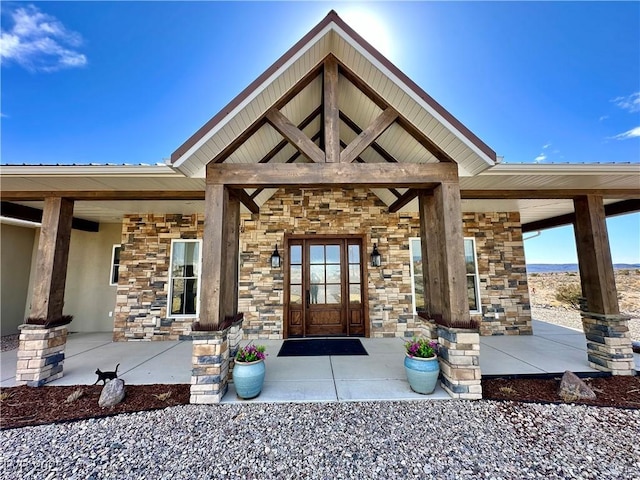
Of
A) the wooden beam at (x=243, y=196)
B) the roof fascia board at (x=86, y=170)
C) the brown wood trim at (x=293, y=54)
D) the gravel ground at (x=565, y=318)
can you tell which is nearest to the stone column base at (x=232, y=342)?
the wooden beam at (x=243, y=196)

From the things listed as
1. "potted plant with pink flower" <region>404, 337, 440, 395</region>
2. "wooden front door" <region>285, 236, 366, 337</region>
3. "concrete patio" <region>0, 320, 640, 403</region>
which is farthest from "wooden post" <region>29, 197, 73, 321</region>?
"potted plant with pink flower" <region>404, 337, 440, 395</region>

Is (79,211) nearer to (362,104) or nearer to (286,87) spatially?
(286,87)

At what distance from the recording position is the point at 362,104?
13.4 ft

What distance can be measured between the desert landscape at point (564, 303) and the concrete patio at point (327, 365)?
3.55m

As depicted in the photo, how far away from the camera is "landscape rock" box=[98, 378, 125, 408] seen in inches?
125

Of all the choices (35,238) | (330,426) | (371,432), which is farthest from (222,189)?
(35,238)

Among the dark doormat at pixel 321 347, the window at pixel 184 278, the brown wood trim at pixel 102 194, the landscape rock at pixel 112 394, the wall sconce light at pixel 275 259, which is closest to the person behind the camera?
the landscape rock at pixel 112 394

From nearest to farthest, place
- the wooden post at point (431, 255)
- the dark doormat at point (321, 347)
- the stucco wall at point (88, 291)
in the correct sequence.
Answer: the wooden post at point (431, 255)
the dark doormat at point (321, 347)
the stucco wall at point (88, 291)

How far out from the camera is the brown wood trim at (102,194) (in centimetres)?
419

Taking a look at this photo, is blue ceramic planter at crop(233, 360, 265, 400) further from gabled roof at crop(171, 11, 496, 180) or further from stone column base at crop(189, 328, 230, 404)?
gabled roof at crop(171, 11, 496, 180)

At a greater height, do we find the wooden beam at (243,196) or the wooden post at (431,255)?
the wooden beam at (243,196)

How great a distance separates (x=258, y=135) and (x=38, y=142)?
45.9ft

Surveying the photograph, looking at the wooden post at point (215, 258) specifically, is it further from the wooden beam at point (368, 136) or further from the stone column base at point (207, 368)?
the wooden beam at point (368, 136)

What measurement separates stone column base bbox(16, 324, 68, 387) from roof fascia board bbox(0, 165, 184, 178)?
6.80 feet
